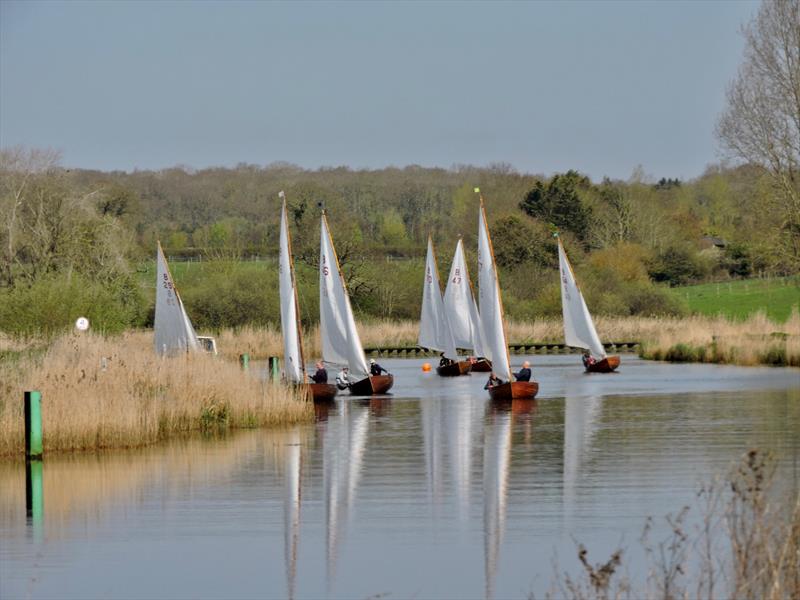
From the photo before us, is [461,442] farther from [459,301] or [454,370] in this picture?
[459,301]

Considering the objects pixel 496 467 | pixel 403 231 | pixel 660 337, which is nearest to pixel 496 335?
pixel 496 467

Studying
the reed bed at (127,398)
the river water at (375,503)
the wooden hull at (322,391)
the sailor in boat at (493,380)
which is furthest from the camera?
the sailor in boat at (493,380)

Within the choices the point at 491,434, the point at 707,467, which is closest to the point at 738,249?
the point at 491,434

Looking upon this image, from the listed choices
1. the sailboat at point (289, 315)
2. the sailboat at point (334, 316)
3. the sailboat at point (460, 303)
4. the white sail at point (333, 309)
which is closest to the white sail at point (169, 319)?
the sailboat at point (334, 316)

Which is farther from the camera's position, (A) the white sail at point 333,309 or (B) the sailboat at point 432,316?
(B) the sailboat at point 432,316

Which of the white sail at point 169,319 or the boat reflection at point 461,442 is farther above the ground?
the white sail at point 169,319

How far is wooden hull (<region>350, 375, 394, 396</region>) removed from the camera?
4472 cm

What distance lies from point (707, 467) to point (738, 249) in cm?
8088

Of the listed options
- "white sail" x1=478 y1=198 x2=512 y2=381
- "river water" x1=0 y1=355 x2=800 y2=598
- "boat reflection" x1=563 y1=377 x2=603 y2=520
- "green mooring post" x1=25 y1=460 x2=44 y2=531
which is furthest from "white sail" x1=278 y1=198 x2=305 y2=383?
"green mooring post" x1=25 y1=460 x2=44 y2=531

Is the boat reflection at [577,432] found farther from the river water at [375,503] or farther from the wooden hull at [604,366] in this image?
the wooden hull at [604,366]

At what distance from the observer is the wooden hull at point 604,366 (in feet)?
183

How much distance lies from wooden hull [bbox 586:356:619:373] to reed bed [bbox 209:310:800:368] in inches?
203

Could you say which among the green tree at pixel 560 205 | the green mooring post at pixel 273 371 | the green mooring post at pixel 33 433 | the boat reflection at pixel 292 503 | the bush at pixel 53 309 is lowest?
the boat reflection at pixel 292 503

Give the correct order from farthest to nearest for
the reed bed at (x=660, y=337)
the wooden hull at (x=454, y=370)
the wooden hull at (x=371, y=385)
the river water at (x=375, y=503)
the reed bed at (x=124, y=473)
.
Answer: the wooden hull at (x=454, y=370) → the reed bed at (x=660, y=337) → the wooden hull at (x=371, y=385) → the reed bed at (x=124, y=473) → the river water at (x=375, y=503)
